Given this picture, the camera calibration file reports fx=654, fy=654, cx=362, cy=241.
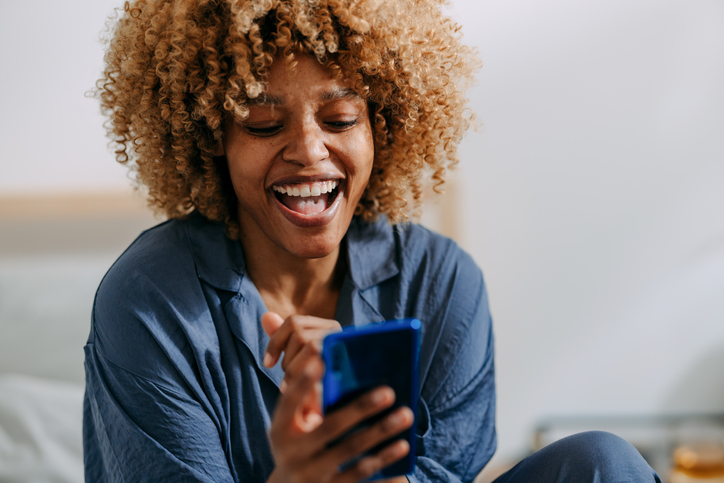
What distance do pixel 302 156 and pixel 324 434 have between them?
0.43 metres

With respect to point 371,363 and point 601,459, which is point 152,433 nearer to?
point 371,363

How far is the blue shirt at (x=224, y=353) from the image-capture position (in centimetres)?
96

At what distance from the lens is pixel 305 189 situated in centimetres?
99

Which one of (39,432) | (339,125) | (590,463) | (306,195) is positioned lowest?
(39,432)

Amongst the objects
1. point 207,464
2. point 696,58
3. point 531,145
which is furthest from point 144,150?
point 696,58

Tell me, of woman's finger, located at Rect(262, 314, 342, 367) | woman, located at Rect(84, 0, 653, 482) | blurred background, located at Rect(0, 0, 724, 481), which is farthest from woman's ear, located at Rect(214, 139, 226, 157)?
blurred background, located at Rect(0, 0, 724, 481)

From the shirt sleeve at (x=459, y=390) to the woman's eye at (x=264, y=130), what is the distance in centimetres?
42

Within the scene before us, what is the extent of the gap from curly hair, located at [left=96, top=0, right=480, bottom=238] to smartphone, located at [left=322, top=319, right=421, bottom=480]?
44 cm

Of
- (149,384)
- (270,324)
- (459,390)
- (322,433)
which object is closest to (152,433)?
(149,384)

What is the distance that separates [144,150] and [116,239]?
2.51 ft

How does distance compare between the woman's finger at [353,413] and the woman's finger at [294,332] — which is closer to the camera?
the woman's finger at [353,413]

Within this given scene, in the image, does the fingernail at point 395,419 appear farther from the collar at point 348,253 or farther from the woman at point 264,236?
the collar at point 348,253

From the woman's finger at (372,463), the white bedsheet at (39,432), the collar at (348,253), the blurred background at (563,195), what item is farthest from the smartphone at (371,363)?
the blurred background at (563,195)

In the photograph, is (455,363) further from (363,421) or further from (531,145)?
(531,145)
